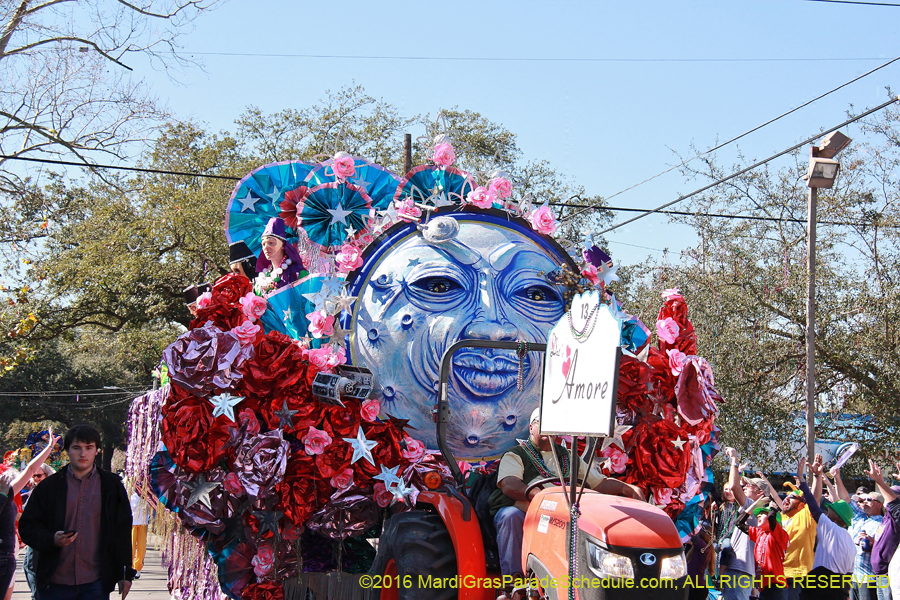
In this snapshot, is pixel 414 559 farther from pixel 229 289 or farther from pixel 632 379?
pixel 229 289

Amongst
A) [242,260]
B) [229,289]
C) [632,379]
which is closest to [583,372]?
[632,379]

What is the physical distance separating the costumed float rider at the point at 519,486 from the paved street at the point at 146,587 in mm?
5663

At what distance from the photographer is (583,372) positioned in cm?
416

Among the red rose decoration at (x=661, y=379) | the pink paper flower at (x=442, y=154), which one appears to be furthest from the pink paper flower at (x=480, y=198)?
the red rose decoration at (x=661, y=379)

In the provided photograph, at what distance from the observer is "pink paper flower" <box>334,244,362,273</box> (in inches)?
241

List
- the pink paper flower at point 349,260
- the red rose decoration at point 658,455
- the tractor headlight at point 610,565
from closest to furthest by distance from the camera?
the tractor headlight at point 610,565
the red rose decoration at point 658,455
the pink paper flower at point 349,260

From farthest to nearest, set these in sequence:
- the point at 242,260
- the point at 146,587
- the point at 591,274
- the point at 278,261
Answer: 1. the point at 146,587
2. the point at 242,260
3. the point at 278,261
4. the point at 591,274

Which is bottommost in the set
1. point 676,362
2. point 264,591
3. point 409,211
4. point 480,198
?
point 264,591

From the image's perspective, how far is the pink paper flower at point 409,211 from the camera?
20.5ft

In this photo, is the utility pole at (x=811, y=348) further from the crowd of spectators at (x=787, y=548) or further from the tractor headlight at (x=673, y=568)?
the tractor headlight at (x=673, y=568)

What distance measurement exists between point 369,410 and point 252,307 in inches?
41.4

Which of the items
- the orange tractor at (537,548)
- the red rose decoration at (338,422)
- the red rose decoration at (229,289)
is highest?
the red rose decoration at (229,289)

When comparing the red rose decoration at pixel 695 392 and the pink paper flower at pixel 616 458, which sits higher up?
the red rose decoration at pixel 695 392

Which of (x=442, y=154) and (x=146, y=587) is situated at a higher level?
(x=442, y=154)
